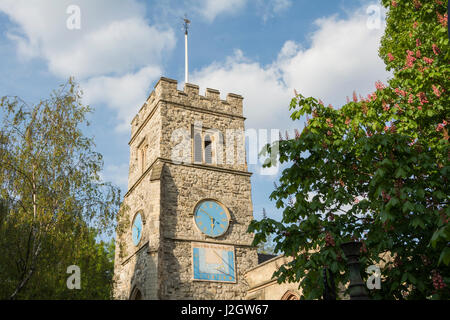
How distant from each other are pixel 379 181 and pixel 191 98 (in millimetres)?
18107

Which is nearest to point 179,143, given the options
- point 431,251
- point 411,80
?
point 411,80

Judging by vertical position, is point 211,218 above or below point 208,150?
below

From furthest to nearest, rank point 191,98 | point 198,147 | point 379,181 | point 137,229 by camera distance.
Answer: point 191,98, point 198,147, point 137,229, point 379,181

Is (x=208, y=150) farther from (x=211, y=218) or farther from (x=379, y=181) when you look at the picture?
(x=379, y=181)

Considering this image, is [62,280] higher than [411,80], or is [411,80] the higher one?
[411,80]

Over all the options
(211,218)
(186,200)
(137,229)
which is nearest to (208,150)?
(186,200)

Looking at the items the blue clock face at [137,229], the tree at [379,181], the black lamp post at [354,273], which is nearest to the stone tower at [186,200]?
the blue clock face at [137,229]

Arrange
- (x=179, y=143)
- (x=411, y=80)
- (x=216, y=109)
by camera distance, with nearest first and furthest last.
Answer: (x=411, y=80) < (x=179, y=143) < (x=216, y=109)

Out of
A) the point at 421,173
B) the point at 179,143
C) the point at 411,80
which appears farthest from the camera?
the point at 179,143

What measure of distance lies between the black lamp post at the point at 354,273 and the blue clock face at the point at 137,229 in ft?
51.7

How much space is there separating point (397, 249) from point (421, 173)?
58.3 inches

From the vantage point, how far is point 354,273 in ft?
22.2

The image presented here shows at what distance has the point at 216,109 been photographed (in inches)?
961
